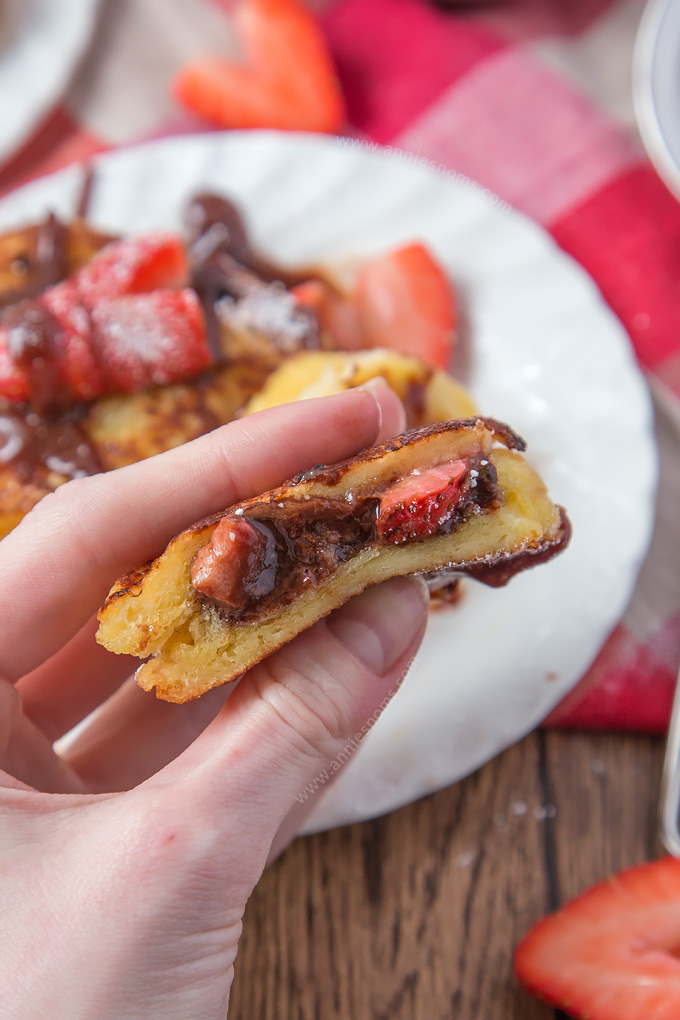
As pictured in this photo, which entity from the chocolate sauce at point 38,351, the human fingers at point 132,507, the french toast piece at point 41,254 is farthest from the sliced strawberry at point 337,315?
the human fingers at point 132,507

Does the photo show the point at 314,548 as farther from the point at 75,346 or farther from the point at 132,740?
the point at 75,346

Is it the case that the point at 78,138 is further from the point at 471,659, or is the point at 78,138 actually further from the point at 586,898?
the point at 586,898

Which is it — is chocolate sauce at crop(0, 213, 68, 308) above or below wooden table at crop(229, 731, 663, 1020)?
above

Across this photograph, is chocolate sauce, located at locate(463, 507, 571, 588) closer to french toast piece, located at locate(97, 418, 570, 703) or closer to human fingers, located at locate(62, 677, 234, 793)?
french toast piece, located at locate(97, 418, 570, 703)

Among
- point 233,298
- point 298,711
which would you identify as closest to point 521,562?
point 298,711

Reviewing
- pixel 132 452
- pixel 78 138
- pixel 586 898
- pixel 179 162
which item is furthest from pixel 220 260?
pixel 586 898

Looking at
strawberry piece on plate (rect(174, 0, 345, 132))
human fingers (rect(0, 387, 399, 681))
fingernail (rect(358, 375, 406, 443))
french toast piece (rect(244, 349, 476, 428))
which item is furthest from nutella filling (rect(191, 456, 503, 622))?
strawberry piece on plate (rect(174, 0, 345, 132))
